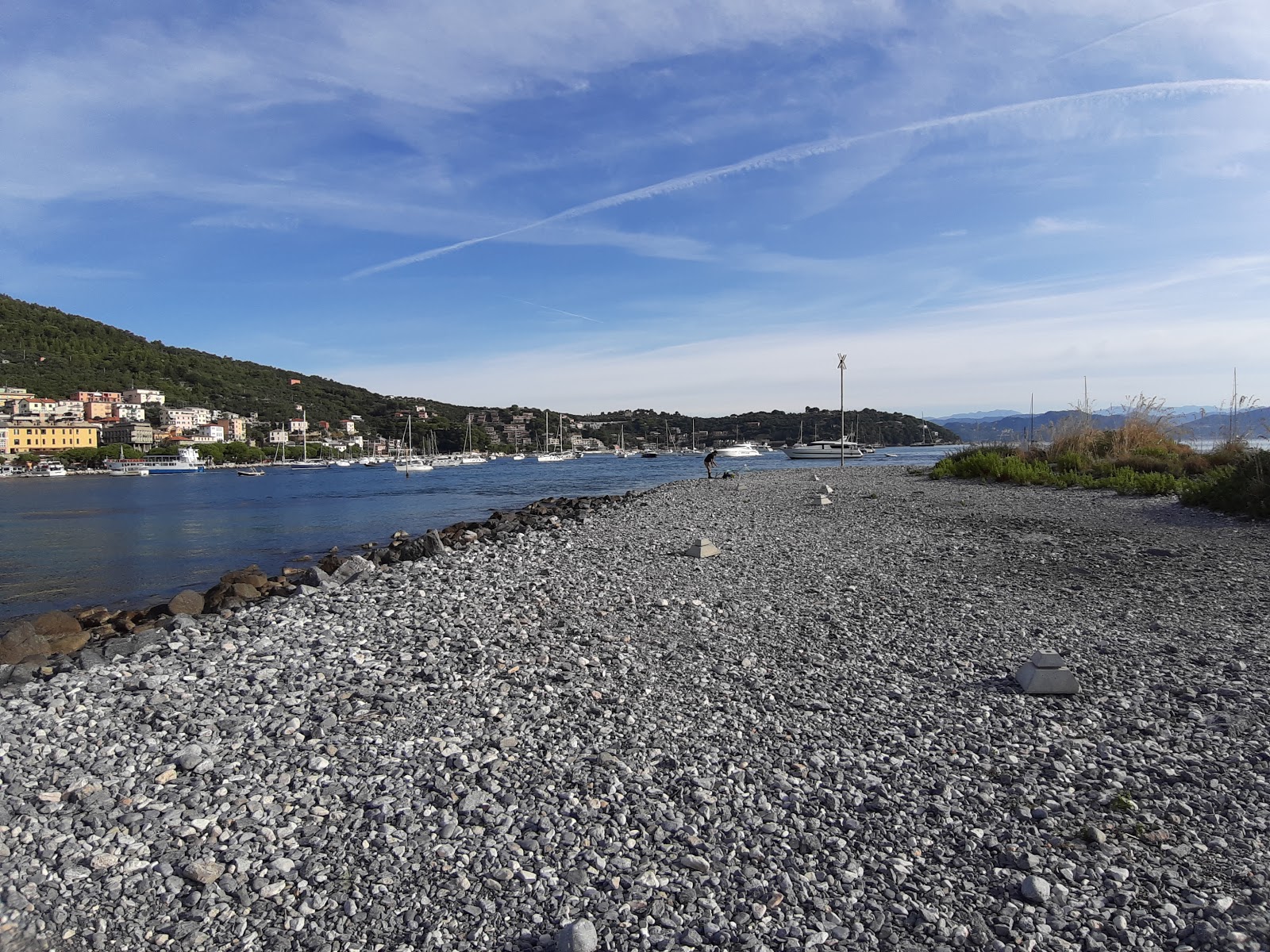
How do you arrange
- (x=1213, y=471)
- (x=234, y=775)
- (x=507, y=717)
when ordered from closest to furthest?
(x=234, y=775)
(x=507, y=717)
(x=1213, y=471)

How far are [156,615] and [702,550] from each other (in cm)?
763

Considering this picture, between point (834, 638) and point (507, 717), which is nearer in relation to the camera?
point (507, 717)

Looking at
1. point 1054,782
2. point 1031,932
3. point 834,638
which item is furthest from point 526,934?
point 834,638

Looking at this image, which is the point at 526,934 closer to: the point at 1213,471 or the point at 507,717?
the point at 507,717

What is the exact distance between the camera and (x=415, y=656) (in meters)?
6.03

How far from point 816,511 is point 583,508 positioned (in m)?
7.71

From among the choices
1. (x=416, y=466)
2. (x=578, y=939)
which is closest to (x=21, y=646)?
(x=578, y=939)

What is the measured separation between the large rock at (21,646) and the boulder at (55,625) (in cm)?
87

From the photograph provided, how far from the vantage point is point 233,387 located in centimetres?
12912

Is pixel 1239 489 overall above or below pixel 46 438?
below

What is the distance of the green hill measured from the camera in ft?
351

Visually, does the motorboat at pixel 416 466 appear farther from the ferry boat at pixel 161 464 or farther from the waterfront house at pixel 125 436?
the waterfront house at pixel 125 436

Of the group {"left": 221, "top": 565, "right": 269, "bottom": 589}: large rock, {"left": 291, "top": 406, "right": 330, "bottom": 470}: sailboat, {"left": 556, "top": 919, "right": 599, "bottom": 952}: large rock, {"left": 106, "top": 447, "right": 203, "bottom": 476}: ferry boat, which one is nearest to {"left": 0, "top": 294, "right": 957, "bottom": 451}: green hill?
{"left": 291, "top": 406, "right": 330, "bottom": 470}: sailboat

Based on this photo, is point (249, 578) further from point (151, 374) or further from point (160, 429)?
point (151, 374)
